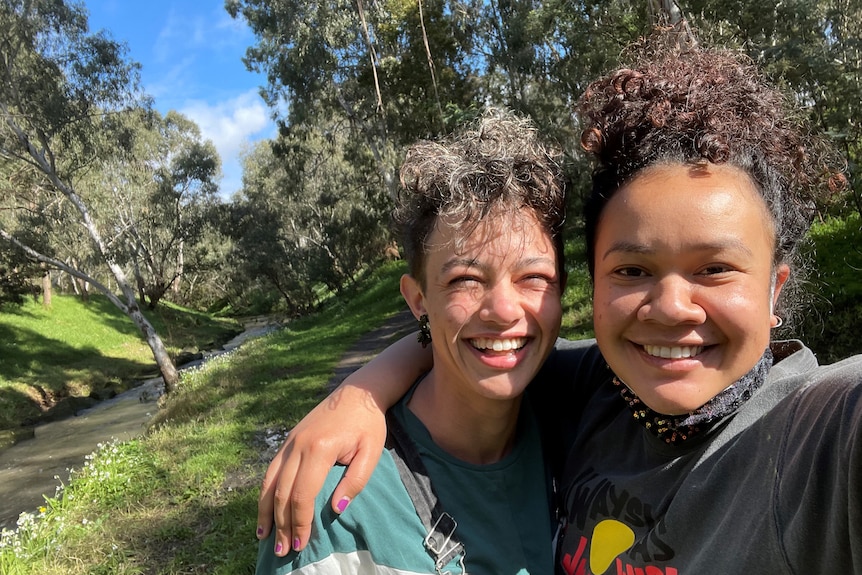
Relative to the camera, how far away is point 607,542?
125 cm

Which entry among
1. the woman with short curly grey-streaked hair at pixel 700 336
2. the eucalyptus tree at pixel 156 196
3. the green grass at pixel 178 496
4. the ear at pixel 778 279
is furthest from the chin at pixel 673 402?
the eucalyptus tree at pixel 156 196

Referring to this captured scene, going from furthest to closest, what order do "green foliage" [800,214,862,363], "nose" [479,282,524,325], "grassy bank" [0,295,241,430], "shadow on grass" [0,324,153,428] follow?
"grassy bank" [0,295,241,430], "shadow on grass" [0,324,153,428], "green foliage" [800,214,862,363], "nose" [479,282,524,325]

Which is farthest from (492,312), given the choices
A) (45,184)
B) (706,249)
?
(45,184)

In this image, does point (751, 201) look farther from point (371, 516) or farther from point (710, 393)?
point (371, 516)

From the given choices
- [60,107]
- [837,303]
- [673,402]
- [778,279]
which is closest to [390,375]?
[673,402]

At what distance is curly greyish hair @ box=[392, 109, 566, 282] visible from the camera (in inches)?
55.8

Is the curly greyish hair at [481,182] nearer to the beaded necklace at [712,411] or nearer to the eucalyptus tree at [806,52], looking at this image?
the beaded necklace at [712,411]

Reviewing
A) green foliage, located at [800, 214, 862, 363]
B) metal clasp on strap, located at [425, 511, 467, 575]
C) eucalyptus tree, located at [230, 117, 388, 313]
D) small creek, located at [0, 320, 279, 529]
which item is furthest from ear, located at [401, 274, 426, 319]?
eucalyptus tree, located at [230, 117, 388, 313]

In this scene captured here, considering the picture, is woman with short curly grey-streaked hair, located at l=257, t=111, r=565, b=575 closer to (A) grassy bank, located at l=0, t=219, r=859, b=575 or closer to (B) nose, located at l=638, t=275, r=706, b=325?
(B) nose, located at l=638, t=275, r=706, b=325

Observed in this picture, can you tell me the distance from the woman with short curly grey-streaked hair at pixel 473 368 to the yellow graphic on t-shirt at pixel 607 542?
0.46ft

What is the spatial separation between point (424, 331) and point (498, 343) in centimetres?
41

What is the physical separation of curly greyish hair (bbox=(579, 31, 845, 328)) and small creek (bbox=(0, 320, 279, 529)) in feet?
26.2

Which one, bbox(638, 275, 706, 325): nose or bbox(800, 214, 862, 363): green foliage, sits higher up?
bbox(638, 275, 706, 325): nose

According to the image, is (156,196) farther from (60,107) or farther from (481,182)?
(481,182)
